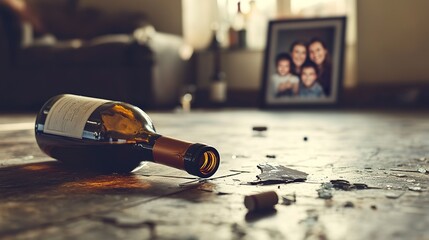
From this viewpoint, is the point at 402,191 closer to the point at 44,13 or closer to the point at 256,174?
the point at 256,174

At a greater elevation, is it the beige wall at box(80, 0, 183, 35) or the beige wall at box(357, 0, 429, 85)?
the beige wall at box(80, 0, 183, 35)

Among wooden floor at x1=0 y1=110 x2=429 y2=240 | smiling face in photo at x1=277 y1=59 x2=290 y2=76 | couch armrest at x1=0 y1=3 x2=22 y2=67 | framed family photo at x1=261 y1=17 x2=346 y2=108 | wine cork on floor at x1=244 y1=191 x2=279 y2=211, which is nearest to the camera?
wooden floor at x1=0 y1=110 x2=429 y2=240

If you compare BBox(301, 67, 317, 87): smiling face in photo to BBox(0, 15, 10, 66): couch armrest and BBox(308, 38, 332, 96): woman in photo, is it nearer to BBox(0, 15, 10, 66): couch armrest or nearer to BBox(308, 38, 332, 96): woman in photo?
BBox(308, 38, 332, 96): woman in photo

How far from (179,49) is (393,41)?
1.84 m

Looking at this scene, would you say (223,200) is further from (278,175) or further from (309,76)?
(309,76)

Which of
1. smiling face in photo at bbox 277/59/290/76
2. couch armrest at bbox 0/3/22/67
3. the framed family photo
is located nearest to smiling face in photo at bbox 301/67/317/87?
the framed family photo

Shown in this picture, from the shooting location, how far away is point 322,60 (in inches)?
186

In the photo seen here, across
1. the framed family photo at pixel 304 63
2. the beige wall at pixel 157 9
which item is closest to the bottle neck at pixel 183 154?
the framed family photo at pixel 304 63

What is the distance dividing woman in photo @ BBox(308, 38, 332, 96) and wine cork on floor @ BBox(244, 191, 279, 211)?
152 inches

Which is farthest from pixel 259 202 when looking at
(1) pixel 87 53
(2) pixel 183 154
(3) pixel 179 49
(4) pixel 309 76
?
(3) pixel 179 49

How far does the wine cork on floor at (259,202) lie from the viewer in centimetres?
90

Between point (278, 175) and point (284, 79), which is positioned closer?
point (278, 175)

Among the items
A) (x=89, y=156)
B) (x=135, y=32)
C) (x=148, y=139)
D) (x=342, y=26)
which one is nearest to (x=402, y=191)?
(x=148, y=139)

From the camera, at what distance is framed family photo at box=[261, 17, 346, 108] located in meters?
4.69
